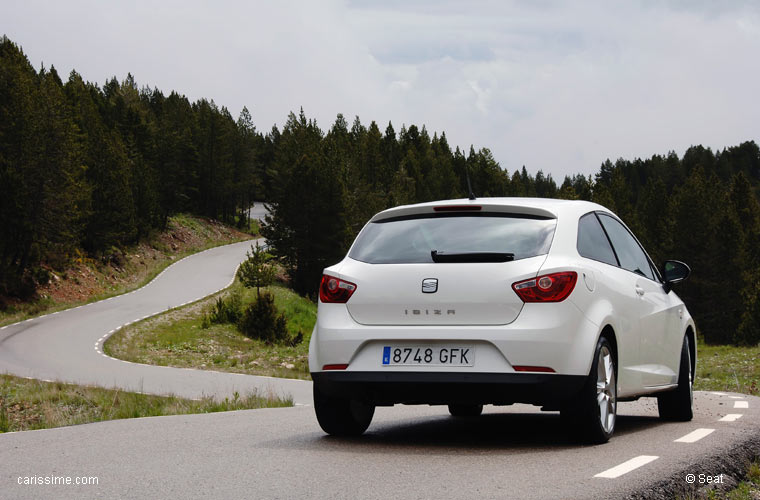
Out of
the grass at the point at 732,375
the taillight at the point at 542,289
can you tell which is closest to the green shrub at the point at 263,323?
the grass at the point at 732,375

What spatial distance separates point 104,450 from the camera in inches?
276

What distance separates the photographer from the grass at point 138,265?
1983 inches

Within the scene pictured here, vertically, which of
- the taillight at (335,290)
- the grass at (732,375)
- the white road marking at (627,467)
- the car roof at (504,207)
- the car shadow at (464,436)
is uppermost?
the car roof at (504,207)

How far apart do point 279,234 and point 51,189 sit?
21.1 metres

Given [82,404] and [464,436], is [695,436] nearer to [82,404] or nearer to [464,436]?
[464,436]

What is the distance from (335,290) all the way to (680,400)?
4021 mm

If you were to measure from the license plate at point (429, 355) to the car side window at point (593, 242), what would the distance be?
4.06 feet

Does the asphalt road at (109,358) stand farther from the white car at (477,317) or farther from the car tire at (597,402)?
the car tire at (597,402)

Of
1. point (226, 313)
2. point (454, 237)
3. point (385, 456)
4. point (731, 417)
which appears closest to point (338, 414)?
point (385, 456)

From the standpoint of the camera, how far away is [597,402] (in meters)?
6.77

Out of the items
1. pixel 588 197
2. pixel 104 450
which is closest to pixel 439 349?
pixel 104 450

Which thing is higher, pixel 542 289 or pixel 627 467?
pixel 542 289

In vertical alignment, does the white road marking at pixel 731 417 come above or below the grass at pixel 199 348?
above

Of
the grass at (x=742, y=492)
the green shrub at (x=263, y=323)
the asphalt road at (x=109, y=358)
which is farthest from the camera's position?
the green shrub at (x=263, y=323)
